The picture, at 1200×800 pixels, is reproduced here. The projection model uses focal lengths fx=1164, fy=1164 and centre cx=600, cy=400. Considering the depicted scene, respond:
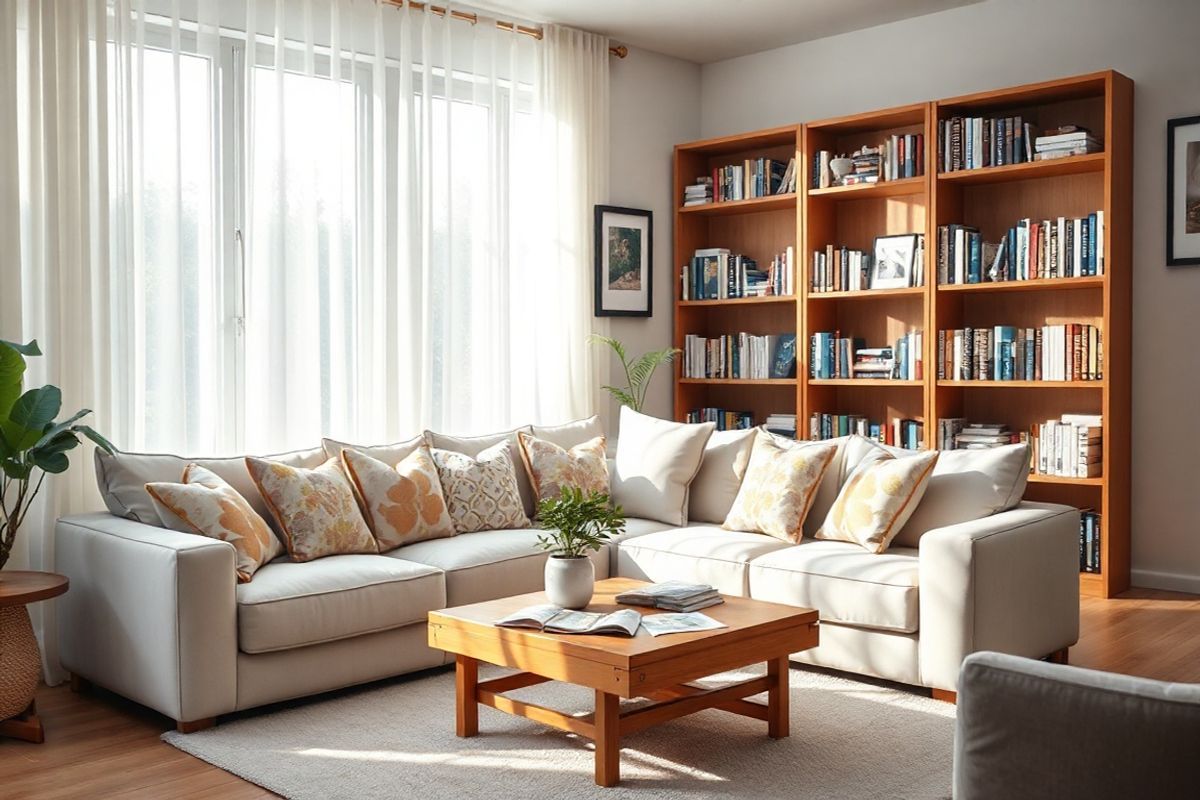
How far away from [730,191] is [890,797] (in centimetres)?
430

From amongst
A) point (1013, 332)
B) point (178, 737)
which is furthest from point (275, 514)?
point (1013, 332)

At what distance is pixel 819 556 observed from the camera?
410 cm

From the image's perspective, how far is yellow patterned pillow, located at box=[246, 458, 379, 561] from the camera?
13.5 ft

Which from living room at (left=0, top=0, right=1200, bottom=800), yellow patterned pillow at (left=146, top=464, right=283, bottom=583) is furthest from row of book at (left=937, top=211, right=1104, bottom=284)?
yellow patterned pillow at (left=146, top=464, right=283, bottom=583)

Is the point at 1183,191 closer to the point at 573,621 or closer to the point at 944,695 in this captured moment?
the point at 944,695

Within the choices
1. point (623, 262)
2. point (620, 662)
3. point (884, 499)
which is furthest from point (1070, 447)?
point (620, 662)

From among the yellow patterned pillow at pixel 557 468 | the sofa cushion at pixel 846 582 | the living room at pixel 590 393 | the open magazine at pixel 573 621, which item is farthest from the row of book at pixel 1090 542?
the open magazine at pixel 573 621

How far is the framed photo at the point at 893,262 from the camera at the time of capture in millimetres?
5938

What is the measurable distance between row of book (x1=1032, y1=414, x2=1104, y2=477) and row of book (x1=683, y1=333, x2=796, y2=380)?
1429 mm

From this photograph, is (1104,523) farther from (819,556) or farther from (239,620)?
(239,620)

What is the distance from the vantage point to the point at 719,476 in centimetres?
502

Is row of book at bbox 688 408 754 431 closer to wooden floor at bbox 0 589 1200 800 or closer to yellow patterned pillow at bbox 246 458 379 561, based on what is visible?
wooden floor at bbox 0 589 1200 800

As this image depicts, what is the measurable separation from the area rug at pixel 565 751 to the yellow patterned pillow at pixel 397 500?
0.71m

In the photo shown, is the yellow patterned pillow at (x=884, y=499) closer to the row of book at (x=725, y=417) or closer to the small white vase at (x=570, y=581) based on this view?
the small white vase at (x=570, y=581)
